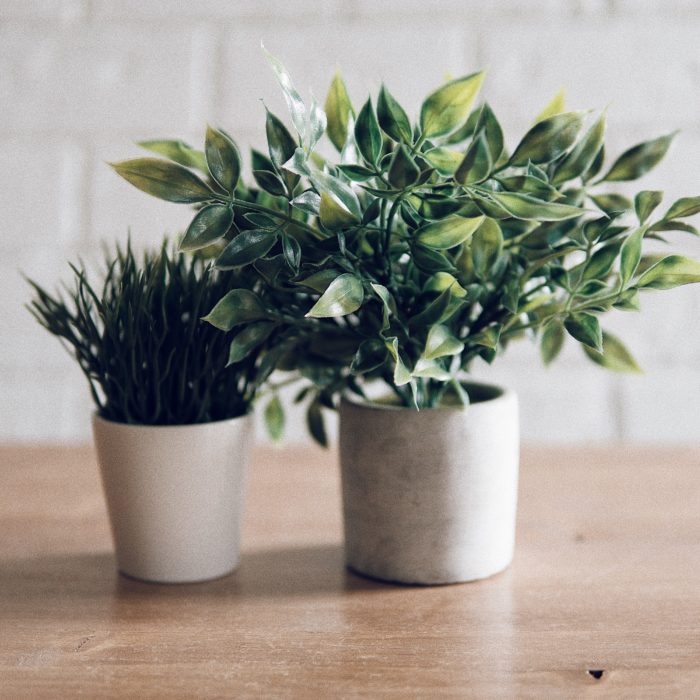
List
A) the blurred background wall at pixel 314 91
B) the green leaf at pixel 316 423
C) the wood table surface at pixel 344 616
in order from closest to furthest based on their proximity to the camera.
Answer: the wood table surface at pixel 344 616, the green leaf at pixel 316 423, the blurred background wall at pixel 314 91

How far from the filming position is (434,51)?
1095mm

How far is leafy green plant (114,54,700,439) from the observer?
445mm

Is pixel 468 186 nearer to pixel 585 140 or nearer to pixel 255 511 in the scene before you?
pixel 585 140

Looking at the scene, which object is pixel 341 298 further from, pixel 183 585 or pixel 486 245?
pixel 183 585

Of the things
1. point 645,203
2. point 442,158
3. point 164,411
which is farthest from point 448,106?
point 164,411

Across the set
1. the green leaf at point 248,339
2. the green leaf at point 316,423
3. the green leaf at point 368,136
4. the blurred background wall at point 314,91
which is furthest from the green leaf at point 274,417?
the blurred background wall at point 314,91

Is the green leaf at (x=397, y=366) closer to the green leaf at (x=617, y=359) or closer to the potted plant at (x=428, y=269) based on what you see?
the potted plant at (x=428, y=269)

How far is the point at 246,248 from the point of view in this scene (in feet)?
1.49

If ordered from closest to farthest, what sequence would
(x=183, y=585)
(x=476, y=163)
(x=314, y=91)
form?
(x=476, y=163) < (x=183, y=585) < (x=314, y=91)

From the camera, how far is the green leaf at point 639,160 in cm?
51

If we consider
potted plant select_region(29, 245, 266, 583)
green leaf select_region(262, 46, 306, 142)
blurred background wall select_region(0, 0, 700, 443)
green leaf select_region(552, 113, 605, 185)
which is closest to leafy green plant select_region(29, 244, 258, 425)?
potted plant select_region(29, 245, 266, 583)

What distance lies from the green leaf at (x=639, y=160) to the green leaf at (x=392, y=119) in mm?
136

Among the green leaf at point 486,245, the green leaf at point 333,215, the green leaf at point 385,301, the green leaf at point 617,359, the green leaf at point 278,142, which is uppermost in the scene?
the green leaf at point 278,142

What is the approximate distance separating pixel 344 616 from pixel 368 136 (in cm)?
27
